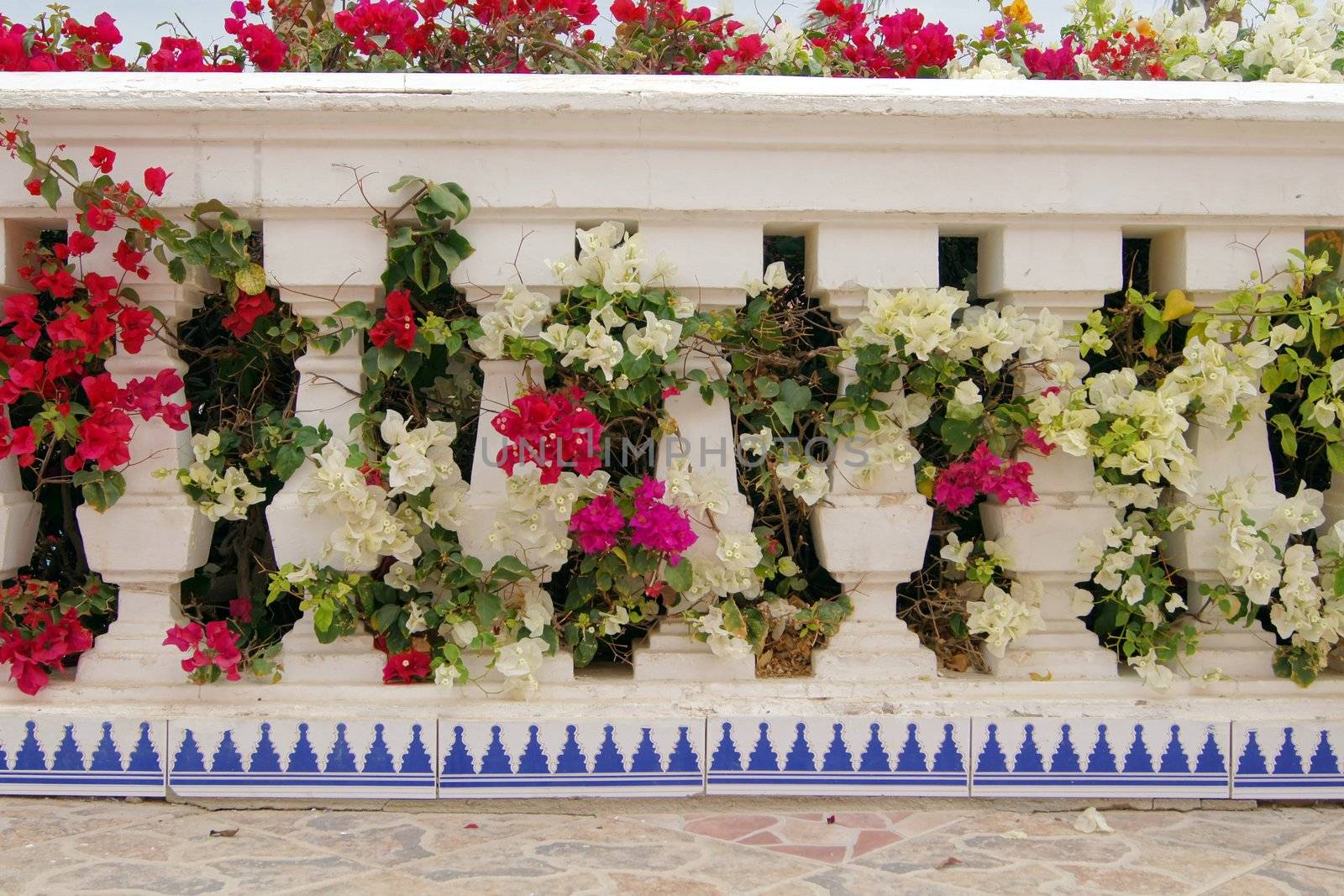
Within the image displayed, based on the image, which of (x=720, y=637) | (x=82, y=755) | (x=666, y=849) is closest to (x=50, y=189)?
(x=82, y=755)

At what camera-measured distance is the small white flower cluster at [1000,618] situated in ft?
8.68

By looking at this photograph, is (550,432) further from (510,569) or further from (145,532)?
(145,532)

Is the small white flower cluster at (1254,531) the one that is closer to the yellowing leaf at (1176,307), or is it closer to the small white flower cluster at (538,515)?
the yellowing leaf at (1176,307)

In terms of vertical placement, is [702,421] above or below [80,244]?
below

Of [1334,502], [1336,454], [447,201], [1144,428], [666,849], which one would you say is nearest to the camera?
[666,849]

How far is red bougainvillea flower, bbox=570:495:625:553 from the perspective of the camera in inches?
97.7

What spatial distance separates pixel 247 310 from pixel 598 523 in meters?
0.99

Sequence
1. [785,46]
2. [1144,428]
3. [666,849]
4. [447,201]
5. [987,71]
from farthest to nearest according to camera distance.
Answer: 1. [785,46]
2. [987,71]
3. [1144,428]
4. [447,201]
5. [666,849]

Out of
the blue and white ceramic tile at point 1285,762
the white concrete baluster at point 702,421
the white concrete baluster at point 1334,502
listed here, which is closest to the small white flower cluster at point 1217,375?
the white concrete baluster at point 1334,502

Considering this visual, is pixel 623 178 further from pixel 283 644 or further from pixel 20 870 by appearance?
pixel 20 870

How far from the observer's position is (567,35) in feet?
11.3

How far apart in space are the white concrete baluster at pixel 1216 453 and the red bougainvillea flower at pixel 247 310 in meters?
2.22

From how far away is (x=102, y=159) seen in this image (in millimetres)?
2396

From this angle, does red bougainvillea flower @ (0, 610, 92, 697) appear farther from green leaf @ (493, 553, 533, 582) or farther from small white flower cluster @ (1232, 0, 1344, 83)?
small white flower cluster @ (1232, 0, 1344, 83)
